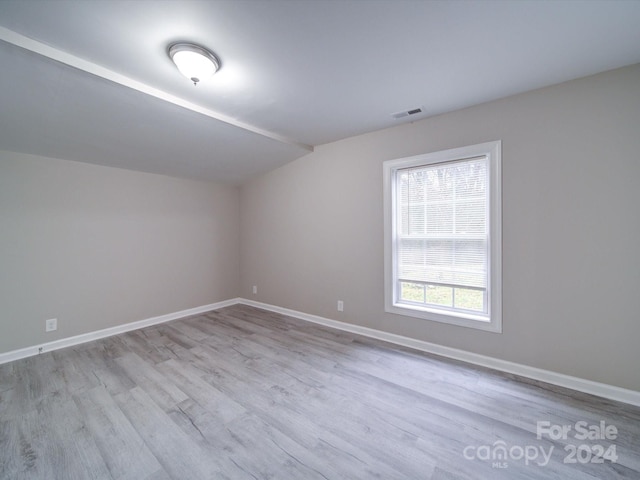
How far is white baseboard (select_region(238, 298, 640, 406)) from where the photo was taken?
78.9 inches

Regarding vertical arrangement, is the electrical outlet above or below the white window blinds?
below

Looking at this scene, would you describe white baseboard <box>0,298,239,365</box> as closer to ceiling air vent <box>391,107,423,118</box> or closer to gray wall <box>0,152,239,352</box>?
gray wall <box>0,152,239,352</box>

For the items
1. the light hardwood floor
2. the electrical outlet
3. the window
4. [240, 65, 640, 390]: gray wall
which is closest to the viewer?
the light hardwood floor

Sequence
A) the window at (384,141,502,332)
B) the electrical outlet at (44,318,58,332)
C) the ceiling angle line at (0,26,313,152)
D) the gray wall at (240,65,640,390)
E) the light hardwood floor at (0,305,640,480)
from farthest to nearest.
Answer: the electrical outlet at (44,318,58,332) < the window at (384,141,502,332) < the gray wall at (240,65,640,390) < the ceiling angle line at (0,26,313,152) < the light hardwood floor at (0,305,640,480)

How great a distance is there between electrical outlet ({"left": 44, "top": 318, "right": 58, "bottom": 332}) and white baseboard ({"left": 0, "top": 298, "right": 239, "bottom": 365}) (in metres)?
0.15

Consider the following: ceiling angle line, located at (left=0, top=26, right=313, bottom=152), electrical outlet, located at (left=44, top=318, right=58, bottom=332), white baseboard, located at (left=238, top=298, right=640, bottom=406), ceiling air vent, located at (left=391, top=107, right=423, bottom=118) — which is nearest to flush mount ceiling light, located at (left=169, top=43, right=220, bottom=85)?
ceiling angle line, located at (left=0, top=26, right=313, bottom=152)

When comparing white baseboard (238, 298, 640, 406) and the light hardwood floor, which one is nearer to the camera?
the light hardwood floor

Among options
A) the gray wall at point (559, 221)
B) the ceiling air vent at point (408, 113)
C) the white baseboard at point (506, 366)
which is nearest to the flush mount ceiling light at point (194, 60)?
the ceiling air vent at point (408, 113)

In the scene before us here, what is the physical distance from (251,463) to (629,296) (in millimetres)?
2935

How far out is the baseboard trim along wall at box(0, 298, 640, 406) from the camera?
205cm

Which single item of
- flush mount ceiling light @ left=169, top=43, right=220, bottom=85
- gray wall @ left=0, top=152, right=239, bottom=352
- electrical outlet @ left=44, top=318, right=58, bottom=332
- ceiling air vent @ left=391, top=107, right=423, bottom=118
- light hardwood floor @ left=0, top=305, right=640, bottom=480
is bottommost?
light hardwood floor @ left=0, top=305, right=640, bottom=480

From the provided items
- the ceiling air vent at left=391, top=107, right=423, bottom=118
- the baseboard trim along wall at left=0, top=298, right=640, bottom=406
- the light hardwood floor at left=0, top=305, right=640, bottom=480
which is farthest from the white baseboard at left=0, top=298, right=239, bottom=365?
the ceiling air vent at left=391, top=107, right=423, bottom=118

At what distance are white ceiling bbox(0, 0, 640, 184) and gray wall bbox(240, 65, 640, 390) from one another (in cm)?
21

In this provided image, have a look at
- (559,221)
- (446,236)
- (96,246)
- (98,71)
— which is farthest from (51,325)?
(559,221)
